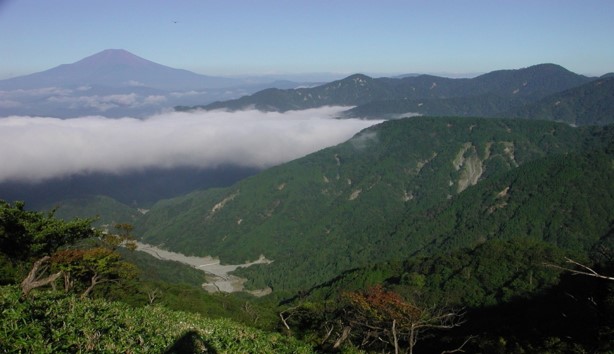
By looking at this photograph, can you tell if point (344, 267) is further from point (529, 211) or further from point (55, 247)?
point (55, 247)

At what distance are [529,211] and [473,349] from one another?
150076mm

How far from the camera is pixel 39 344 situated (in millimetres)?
10508

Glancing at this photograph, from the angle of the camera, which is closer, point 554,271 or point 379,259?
point 554,271

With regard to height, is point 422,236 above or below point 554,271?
below

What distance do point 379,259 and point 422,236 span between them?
20.5 meters

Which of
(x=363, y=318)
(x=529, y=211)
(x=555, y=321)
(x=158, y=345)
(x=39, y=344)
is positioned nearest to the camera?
(x=39, y=344)

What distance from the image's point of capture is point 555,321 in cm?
4678

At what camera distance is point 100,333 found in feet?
42.0

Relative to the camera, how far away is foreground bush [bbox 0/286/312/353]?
10836 mm

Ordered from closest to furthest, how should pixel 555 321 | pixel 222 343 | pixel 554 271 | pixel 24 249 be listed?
pixel 222 343, pixel 24 249, pixel 555 321, pixel 554 271

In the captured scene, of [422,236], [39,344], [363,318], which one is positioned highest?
[39,344]

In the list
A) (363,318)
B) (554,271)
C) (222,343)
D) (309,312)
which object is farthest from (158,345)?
(554,271)

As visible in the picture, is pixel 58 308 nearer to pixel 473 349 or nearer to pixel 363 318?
pixel 363 318

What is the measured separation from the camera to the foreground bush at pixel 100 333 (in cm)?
1084
